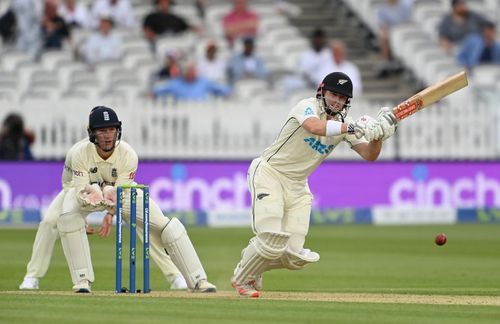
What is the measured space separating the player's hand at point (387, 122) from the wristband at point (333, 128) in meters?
0.27

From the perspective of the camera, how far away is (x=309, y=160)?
969 cm

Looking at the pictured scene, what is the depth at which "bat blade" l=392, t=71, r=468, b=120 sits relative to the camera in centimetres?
944

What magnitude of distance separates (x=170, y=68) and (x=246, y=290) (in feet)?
28.7

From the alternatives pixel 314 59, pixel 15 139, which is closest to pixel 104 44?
pixel 15 139

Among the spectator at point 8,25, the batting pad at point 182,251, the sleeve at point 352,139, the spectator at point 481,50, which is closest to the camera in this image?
the sleeve at point 352,139

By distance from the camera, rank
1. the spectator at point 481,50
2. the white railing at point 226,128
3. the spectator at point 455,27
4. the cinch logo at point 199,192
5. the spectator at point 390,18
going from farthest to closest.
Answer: the spectator at point 390,18 → the spectator at point 455,27 → the spectator at point 481,50 → the white railing at point 226,128 → the cinch logo at point 199,192

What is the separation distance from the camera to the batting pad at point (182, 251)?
9.87m

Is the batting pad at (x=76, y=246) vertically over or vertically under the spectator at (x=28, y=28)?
under

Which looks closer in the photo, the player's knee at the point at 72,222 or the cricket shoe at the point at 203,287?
the player's knee at the point at 72,222

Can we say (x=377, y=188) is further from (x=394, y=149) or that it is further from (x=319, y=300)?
(x=319, y=300)

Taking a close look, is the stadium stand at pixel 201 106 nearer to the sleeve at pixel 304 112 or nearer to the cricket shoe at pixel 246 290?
the cricket shoe at pixel 246 290

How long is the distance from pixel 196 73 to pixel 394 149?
2676 millimetres

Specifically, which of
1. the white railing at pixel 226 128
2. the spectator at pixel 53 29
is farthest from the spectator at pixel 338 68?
the spectator at pixel 53 29

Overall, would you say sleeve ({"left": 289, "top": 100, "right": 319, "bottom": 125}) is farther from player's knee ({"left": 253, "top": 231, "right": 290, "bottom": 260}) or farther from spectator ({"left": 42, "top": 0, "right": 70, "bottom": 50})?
spectator ({"left": 42, "top": 0, "right": 70, "bottom": 50})
